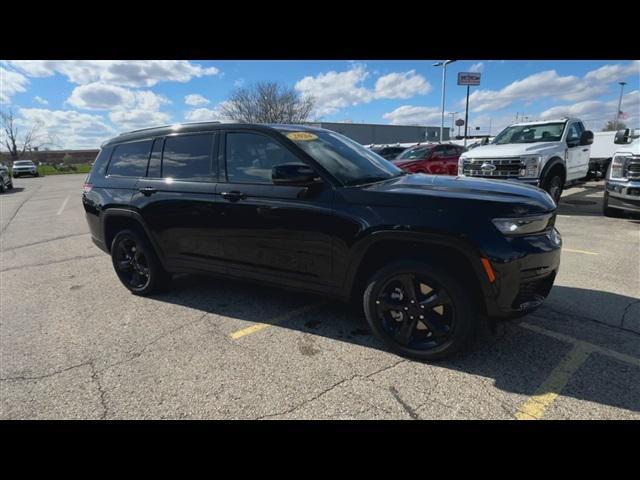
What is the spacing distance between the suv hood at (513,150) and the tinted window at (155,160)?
22.3ft

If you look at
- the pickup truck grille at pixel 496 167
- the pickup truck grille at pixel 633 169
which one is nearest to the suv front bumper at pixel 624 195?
the pickup truck grille at pixel 633 169

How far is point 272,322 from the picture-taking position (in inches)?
145

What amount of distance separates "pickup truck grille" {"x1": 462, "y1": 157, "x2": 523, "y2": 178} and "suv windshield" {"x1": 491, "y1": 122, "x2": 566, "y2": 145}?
1.41 m

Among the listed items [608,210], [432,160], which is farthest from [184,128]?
[432,160]

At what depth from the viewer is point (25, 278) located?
220 inches

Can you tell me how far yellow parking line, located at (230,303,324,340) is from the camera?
348 cm

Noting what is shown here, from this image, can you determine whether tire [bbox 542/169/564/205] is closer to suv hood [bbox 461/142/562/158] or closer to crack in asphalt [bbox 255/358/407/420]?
suv hood [bbox 461/142/562/158]

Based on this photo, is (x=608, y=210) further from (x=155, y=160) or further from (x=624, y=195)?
(x=155, y=160)

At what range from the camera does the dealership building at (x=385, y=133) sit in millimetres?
65581

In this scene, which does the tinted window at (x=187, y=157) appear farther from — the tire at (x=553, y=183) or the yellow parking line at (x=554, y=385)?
the tire at (x=553, y=183)

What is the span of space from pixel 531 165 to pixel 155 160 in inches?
280

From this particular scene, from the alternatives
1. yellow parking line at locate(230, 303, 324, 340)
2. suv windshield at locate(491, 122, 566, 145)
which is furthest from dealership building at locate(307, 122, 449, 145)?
yellow parking line at locate(230, 303, 324, 340)

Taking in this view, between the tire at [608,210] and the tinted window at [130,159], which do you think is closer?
the tinted window at [130,159]
